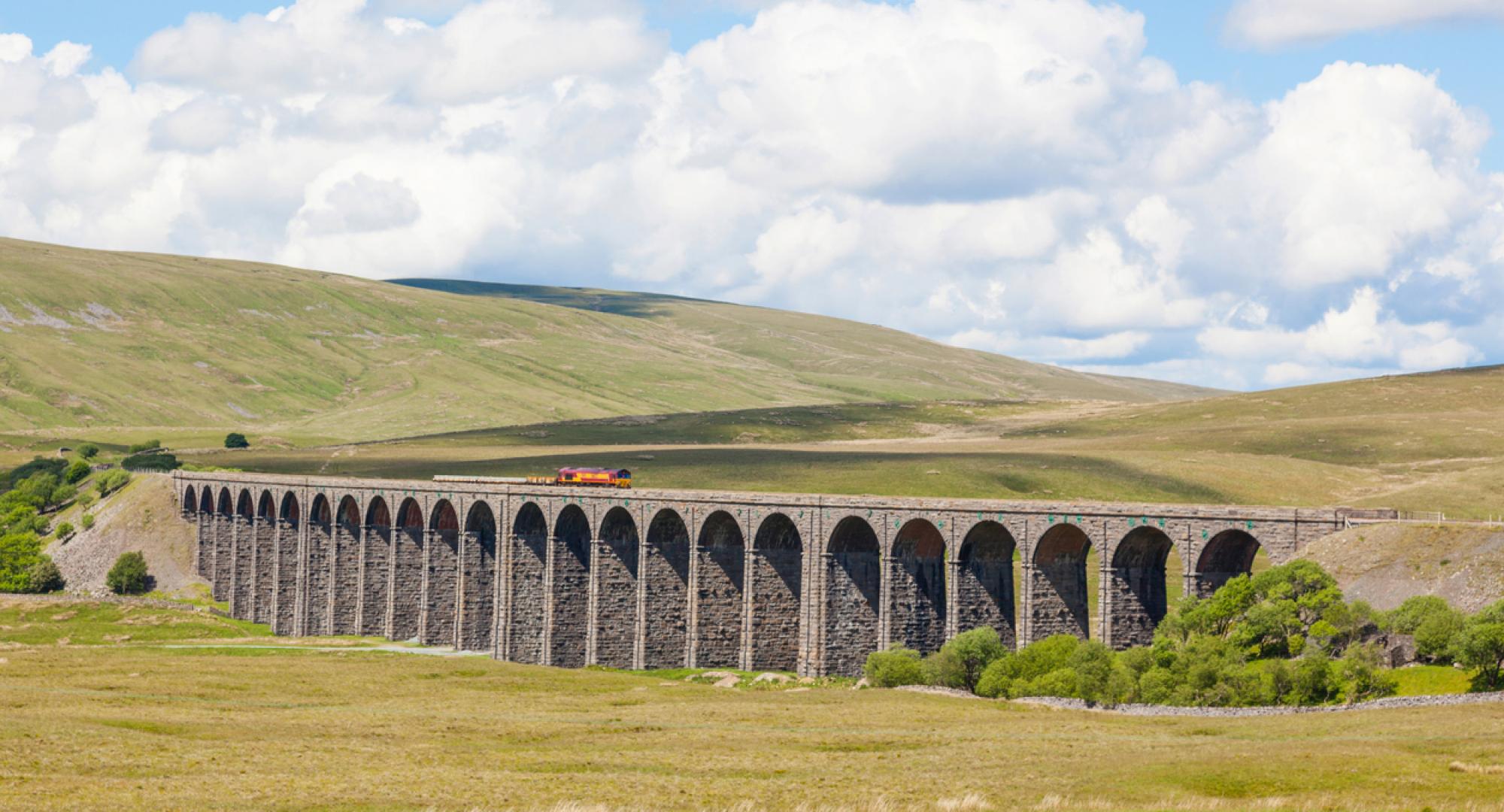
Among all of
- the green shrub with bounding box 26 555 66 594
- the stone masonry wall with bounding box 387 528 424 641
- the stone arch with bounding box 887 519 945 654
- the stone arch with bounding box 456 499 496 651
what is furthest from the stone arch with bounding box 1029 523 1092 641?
the green shrub with bounding box 26 555 66 594

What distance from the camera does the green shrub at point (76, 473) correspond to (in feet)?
590

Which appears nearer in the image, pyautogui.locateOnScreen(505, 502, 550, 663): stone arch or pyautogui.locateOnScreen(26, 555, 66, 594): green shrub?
pyautogui.locateOnScreen(505, 502, 550, 663): stone arch

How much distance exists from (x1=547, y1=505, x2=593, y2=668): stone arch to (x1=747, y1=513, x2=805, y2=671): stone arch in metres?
14.7

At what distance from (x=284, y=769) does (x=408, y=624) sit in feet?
225

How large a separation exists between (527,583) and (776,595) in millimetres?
22308

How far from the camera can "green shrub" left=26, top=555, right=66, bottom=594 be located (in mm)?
144000

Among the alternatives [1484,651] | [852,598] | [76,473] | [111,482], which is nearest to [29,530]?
[111,482]

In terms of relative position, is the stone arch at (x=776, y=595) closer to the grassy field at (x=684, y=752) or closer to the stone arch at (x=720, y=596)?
the stone arch at (x=720, y=596)

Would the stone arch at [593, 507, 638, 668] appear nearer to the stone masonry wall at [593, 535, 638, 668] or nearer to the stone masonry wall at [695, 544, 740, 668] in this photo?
the stone masonry wall at [593, 535, 638, 668]

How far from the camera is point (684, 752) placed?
55812 mm

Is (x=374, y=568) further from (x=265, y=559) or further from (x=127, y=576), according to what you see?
(x=127, y=576)

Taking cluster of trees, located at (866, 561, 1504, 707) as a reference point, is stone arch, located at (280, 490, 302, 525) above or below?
above

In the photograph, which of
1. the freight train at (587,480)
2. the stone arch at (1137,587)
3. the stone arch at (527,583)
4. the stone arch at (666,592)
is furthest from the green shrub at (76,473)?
the stone arch at (1137,587)

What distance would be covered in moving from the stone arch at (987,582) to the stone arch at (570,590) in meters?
30.7
